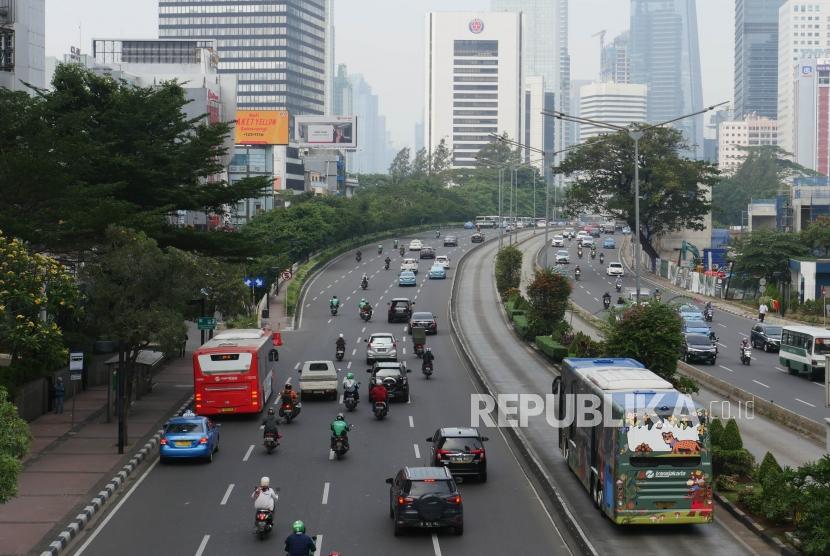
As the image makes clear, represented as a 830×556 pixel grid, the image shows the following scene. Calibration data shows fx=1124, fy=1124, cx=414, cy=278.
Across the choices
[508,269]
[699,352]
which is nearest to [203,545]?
[699,352]

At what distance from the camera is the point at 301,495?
28953 mm

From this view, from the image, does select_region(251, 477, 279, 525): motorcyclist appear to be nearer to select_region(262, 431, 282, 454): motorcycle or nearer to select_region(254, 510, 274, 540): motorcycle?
select_region(254, 510, 274, 540): motorcycle

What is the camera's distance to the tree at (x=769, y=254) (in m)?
92.9

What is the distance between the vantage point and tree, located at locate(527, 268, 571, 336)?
65625 mm

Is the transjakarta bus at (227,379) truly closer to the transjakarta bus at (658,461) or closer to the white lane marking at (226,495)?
the white lane marking at (226,495)

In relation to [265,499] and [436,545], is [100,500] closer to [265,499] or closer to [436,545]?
[265,499]

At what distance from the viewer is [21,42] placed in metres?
63.4

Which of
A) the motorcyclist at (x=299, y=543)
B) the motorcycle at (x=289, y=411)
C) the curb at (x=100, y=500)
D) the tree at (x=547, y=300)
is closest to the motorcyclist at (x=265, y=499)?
the motorcyclist at (x=299, y=543)

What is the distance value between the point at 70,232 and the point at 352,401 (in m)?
12.3

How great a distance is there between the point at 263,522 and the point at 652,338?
1794cm

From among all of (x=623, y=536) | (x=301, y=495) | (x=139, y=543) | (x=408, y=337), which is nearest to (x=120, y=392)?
(x=301, y=495)

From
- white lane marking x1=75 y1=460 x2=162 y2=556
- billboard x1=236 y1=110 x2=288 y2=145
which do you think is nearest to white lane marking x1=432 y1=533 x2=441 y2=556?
white lane marking x1=75 y1=460 x2=162 y2=556

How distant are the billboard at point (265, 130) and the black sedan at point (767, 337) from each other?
350ft

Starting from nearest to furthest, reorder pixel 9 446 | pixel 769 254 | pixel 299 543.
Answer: pixel 299 543 → pixel 9 446 → pixel 769 254
